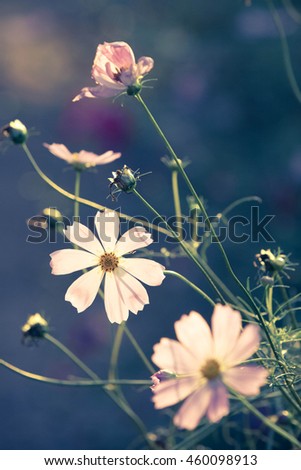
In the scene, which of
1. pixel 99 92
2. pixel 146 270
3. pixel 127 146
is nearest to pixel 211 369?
pixel 146 270

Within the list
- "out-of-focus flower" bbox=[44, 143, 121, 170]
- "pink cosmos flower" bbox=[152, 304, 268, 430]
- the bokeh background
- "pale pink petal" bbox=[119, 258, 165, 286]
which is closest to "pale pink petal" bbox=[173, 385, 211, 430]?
"pink cosmos flower" bbox=[152, 304, 268, 430]

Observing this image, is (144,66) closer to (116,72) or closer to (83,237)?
(116,72)

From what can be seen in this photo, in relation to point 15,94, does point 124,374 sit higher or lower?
lower

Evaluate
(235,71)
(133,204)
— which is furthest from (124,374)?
(235,71)

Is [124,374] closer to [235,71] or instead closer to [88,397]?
[88,397]

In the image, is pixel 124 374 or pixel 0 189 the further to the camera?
pixel 0 189

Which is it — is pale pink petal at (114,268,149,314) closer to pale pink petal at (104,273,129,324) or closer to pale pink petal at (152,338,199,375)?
pale pink petal at (104,273,129,324)
